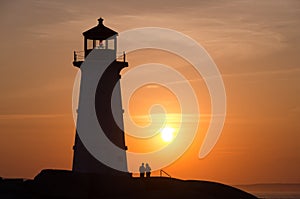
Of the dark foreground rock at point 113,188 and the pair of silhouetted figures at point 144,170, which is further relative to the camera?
the pair of silhouetted figures at point 144,170

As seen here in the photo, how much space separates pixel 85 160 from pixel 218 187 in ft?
33.2

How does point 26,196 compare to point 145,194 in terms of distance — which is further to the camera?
point 26,196

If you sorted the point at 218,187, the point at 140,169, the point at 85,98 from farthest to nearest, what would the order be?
1. the point at 85,98
2. the point at 140,169
3. the point at 218,187

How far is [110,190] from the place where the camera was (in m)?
39.1

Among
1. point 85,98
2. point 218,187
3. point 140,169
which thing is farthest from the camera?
point 85,98

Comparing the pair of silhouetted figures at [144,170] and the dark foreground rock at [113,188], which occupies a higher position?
the pair of silhouetted figures at [144,170]

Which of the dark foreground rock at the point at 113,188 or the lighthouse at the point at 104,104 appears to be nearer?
the dark foreground rock at the point at 113,188

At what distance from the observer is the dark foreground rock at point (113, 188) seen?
38406mm

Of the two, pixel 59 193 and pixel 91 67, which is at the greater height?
pixel 91 67

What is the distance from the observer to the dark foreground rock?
38.4 metres

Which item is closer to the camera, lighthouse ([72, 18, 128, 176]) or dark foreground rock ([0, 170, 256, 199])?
dark foreground rock ([0, 170, 256, 199])

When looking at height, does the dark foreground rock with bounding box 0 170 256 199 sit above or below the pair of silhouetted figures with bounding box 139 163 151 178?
below

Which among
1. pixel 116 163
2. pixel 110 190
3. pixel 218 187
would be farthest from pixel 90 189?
pixel 116 163

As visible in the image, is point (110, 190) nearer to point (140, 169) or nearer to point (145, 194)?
point (145, 194)
